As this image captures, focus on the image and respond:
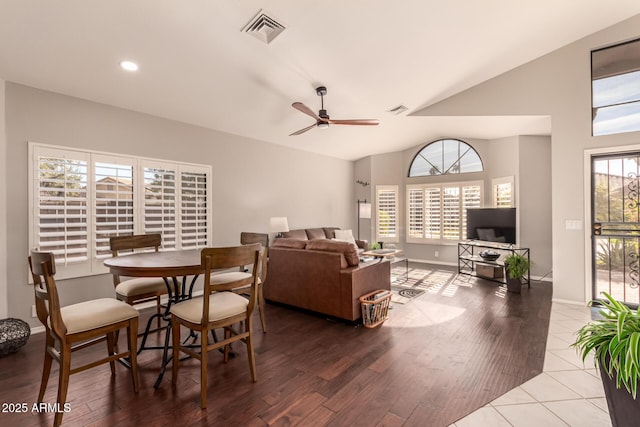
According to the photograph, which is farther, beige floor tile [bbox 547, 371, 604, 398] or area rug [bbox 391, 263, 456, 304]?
area rug [bbox 391, 263, 456, 304]

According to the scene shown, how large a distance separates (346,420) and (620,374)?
4.72 feet

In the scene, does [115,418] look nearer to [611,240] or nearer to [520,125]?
[611,240]

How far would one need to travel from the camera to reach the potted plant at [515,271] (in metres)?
4.67

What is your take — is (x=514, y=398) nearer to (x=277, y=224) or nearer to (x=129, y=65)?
(x=277, y=224)

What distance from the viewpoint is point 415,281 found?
5492mm

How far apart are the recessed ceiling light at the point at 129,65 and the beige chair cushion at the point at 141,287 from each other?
7.44 feet

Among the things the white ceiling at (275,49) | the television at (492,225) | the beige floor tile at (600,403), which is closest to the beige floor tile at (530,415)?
the beige floor tile at (600,403)

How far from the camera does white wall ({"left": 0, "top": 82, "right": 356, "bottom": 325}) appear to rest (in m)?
3.13

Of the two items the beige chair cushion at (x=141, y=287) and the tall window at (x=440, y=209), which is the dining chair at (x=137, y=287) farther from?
the tall window at (x=440, y=209)

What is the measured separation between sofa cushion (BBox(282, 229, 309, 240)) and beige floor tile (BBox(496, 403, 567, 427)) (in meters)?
4.42

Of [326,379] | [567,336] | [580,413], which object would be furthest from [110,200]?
[567,336]

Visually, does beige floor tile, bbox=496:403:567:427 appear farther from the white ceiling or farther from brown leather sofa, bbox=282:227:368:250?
brown leather sofa, bbox=282:227:368:250

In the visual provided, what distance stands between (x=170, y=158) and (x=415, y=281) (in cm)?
469

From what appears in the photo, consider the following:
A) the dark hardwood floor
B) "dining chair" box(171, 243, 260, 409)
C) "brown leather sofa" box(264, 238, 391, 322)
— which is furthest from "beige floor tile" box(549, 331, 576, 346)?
"dining chair" box(171, 243, 260, 409)
